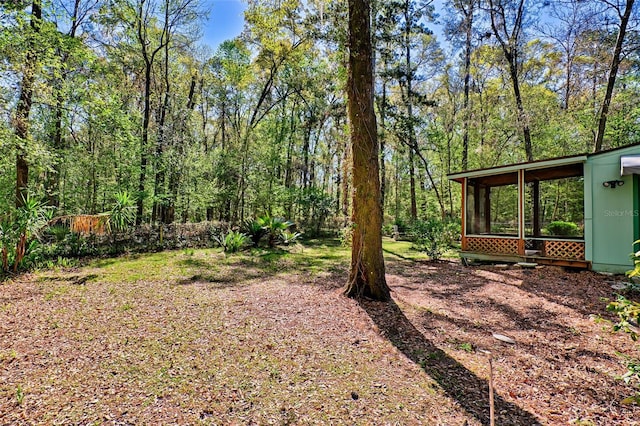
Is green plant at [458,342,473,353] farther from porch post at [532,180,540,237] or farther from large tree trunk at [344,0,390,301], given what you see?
porch post at [532,180,540,237]

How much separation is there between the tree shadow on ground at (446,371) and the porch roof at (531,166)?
551 centimetres

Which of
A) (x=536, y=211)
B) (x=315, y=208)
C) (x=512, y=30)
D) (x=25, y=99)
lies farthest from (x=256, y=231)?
(x=512, y=30)

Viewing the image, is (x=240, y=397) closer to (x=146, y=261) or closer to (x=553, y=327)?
(x=553, y=327)

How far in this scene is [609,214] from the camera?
6.12 metres

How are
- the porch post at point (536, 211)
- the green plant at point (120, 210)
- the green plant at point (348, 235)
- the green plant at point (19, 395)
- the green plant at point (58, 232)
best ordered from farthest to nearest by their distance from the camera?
1. the porch post at point (536, 211)
2. the green plant at point (58, 232)
3. the green plant at point (120, 210)
4. the green plant at point (348, 235)
5. the green plant at point (19, 395)

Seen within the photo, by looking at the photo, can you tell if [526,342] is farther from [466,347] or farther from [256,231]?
[256,231]

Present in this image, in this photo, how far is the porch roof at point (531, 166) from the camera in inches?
253

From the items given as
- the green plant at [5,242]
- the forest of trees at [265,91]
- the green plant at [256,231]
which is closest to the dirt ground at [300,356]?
the green plant at [5,242]

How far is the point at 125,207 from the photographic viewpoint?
7.51 metres

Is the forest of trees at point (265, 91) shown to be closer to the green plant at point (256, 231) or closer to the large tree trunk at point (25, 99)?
the large tree trunk at point (25, 99)

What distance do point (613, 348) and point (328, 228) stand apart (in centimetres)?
1235

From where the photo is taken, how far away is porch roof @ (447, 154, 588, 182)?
21.1 feet

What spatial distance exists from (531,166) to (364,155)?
5.25 m

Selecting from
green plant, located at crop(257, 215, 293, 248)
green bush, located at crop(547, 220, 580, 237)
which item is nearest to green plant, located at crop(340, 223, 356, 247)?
green plant, located at crop(257, 215, 293, 248)
